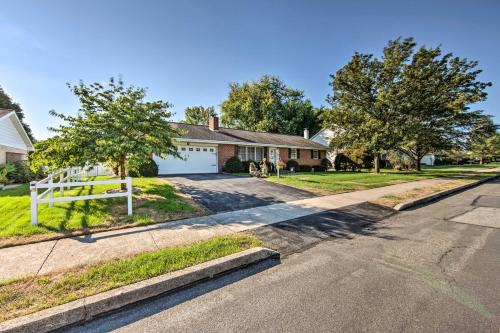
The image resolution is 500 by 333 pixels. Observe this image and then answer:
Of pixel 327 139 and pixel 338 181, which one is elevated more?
pixel 327 139

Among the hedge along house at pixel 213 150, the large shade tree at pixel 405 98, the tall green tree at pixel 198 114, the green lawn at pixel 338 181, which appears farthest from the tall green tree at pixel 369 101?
the tall green tree at pixel 198 114

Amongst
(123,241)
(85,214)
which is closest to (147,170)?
(85,214)

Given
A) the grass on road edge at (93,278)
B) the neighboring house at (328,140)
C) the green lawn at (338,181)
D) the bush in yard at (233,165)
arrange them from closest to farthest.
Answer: the grass on road edge at (93,278), the green lawn at (338,181), the bush in yard at (233,165), the neighboring house at (328,140)

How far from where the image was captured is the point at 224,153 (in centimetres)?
1992

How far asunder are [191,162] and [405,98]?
20564mm

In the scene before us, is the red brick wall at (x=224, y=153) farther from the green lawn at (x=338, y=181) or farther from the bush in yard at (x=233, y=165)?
the green lawn at (x=338, y=181)

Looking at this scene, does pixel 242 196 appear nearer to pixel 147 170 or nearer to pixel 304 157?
pixel 147 170

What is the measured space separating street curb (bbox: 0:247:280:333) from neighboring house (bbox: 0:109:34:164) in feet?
59.7

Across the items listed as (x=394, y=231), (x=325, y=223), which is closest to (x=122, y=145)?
(x=325, y=223)

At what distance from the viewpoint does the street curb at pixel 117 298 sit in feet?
7.64

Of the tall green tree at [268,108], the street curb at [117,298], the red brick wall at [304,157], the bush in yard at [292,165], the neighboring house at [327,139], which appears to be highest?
the tall green tree at [268,108]

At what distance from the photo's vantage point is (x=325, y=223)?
20.1ft

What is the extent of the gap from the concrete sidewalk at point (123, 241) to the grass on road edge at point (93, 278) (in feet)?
1.19

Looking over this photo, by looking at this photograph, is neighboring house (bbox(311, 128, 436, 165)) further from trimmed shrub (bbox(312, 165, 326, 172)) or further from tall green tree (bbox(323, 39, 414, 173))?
tall green tree (bbox(323, 39, 414, 173))
